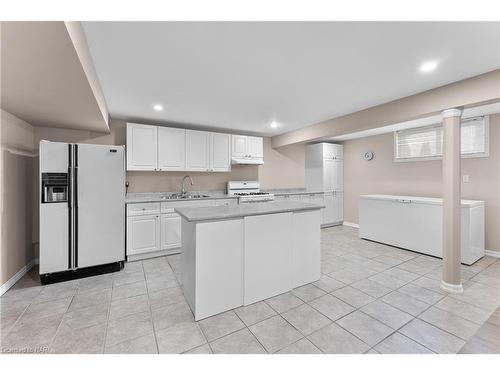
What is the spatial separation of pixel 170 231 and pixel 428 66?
3901mm

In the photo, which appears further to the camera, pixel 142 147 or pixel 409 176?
pixel 409 176

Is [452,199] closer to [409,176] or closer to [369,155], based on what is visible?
[409,176]

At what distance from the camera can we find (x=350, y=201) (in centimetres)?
571

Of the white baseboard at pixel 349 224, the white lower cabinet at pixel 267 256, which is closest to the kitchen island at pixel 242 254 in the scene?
the white lower cabinet at pixel 267 256

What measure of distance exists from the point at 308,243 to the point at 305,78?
1.89 m

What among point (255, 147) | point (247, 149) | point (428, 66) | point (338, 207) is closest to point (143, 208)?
point (247, 149)

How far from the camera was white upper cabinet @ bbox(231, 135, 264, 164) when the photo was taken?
4633 mm

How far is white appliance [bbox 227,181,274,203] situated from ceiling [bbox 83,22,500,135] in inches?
74.2

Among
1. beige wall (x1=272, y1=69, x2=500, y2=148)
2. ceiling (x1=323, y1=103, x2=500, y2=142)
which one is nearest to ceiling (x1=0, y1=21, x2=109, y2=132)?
beige wall (x1=272, y1=69, x2=500, y2=148)

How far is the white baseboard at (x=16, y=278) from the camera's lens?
2376mm

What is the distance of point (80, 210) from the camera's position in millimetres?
2736

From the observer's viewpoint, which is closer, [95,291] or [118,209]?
[95,291]
